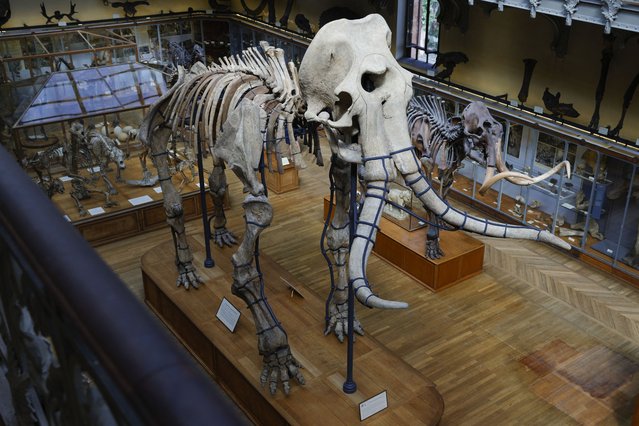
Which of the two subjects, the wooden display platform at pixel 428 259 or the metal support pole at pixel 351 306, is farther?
A: the wooden display platform at pixel 428 259

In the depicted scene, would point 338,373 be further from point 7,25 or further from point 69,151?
point 7,25

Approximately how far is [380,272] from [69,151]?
215 inches

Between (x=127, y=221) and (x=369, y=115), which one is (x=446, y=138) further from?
(x=127, y=221)

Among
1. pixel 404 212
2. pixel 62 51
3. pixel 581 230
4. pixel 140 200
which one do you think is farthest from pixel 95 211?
pixel 581 230

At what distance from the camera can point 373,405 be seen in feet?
20.1

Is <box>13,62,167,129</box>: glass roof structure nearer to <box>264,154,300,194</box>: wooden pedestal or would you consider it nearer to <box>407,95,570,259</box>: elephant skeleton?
<box>264,154,300,194</box>: wooden pedestal

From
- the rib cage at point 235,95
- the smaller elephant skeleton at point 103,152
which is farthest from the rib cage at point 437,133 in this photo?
the smaller elephant skeleton at point 103,152

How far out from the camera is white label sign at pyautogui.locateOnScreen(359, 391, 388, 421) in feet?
19.8

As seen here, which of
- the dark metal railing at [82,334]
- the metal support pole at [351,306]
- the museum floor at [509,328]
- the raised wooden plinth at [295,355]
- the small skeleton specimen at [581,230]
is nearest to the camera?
the dark metal railing at [82,334]

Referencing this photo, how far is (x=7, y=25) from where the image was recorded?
644 inches

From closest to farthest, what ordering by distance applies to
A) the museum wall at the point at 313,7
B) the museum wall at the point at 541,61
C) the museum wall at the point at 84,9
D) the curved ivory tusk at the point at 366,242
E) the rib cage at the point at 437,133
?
the curved ivory tusk at the point at 366,242 → the rib cage at the point at 437,133 → the museum wall at the point at 541,61 → the museum wall at the point at 313,7 → the museum wall at the point at 84,9

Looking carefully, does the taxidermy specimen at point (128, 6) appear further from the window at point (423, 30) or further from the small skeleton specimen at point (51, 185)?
the small skeleton specimen at point (51, 185)

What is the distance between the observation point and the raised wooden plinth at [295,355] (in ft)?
20.5

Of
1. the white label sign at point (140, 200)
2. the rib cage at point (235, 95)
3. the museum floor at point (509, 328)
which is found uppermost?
the rib cage at point (235, 95)
